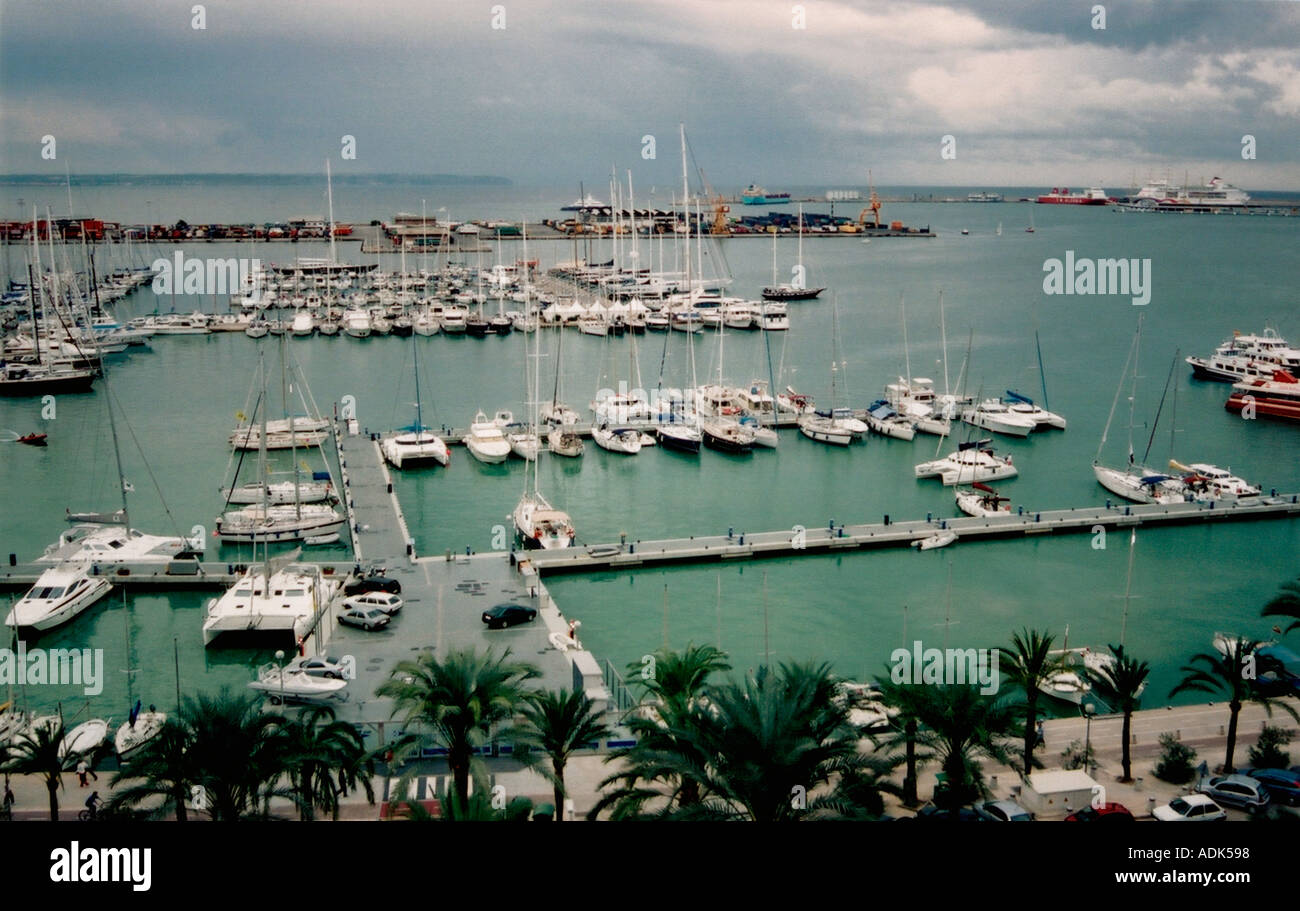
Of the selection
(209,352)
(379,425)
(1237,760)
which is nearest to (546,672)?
(1237,760)

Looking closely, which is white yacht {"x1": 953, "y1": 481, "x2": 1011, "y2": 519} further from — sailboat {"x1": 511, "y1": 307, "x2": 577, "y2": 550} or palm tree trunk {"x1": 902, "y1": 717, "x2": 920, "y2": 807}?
palm tree trunk {"x1": 902, "y1": 717, "x2": 920, "y2": 807}

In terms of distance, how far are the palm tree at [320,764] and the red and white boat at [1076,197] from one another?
147 metres

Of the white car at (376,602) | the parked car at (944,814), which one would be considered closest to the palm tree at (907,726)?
the parked car at (944,814)

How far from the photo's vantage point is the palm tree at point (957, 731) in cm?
1026

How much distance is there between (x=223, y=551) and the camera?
69.5 feet

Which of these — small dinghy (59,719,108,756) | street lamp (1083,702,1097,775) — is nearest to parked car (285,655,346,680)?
small dinghy (59,719,108,756)

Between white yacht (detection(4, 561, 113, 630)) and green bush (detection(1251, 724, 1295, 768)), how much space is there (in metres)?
16.3

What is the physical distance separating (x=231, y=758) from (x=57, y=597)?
10.4 m

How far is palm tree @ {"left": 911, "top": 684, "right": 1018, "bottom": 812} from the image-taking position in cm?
1026

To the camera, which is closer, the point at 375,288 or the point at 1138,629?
the point at 1138,629

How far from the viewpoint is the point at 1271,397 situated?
1391 inches

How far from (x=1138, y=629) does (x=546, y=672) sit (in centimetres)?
1012

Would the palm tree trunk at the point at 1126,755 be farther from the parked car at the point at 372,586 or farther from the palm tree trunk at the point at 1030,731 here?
the parked car at the point at 372,586
